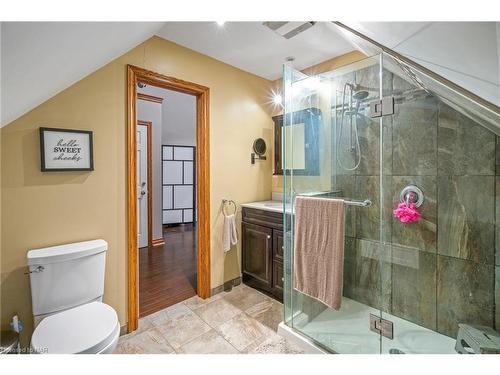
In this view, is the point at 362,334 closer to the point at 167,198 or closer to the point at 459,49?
the point at 459,49

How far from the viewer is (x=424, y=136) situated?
5.48ft

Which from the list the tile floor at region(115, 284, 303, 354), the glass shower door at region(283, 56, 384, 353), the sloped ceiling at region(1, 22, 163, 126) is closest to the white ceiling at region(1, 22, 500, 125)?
the sloped ceiling at region(1, 22, 163, 126)

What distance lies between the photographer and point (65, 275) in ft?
4.87

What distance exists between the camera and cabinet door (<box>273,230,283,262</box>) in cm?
226

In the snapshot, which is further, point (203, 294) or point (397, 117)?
point (203, 294)

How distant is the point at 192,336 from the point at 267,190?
1740mm

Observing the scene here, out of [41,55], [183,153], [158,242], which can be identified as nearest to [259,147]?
[41,55]

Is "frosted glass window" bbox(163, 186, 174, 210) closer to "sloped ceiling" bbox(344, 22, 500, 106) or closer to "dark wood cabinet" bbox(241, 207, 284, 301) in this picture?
"dark wood cabinet" bbox(241, 207, 284, 301)

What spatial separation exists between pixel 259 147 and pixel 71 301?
218cm
